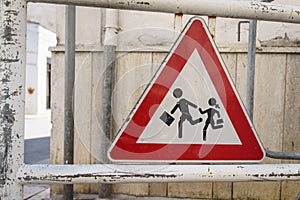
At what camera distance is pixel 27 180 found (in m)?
0.68

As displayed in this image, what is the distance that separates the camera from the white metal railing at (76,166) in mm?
673

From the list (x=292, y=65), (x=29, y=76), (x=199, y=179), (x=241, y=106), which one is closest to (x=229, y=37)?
(x=292, y=65)

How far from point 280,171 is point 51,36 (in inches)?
513

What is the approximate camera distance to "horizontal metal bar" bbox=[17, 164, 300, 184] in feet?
2.27

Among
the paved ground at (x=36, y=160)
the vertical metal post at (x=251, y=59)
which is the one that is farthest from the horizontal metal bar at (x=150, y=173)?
the paved ground at (x=36, y=160)

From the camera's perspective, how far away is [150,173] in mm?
725

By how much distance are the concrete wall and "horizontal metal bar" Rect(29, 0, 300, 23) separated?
123 cm

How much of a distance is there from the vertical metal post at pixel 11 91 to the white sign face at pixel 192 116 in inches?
12.2

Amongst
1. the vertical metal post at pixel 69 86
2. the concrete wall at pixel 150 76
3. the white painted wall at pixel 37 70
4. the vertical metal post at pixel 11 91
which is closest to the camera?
the vertical metal post at pixel 11 91

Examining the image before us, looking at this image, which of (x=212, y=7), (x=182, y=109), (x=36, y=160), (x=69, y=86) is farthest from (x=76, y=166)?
(x=36, y=160)

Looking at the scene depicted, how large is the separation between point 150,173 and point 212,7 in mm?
455

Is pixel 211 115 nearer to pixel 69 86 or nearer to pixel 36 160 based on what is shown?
pixel 69 86

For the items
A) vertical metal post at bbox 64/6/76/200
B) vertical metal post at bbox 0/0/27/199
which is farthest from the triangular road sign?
vertical metal post at bbox 64/6/76/200

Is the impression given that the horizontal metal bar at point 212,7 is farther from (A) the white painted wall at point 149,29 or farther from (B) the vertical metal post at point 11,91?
(A) the white painted wall at point 149,29
